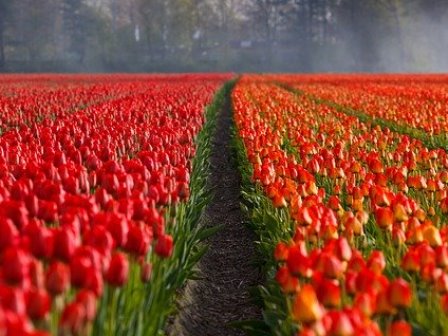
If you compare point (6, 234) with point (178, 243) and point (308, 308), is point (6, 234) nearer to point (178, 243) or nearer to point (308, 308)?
point (308, 308)

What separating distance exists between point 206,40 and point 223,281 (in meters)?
87.3

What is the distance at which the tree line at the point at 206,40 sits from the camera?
75250 mm

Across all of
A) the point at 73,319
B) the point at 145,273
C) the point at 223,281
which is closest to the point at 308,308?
the point at 73,319

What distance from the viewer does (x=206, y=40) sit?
91.9 m

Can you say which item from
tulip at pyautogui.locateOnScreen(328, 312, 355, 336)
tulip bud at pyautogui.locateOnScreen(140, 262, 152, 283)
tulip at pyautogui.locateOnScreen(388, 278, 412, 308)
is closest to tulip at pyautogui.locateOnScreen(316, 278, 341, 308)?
tulip at pyautogui.locateOnScreen(388, 278, 412, 308)

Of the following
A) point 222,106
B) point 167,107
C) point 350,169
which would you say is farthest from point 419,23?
point 350,169

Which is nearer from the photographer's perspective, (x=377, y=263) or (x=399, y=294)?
(x=399, y=294)

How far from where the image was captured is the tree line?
75250 millimetres

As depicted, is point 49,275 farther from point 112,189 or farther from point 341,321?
point 112,189

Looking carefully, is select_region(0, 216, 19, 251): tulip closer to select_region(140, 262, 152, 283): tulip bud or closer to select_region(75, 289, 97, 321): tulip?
select_region(140, 262, 152, 283): tulip bud

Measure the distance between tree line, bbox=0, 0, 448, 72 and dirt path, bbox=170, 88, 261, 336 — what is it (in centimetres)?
6691

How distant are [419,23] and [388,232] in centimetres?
7780

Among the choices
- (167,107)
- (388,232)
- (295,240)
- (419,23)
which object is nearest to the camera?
(295,240)

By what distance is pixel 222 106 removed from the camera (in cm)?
2198
